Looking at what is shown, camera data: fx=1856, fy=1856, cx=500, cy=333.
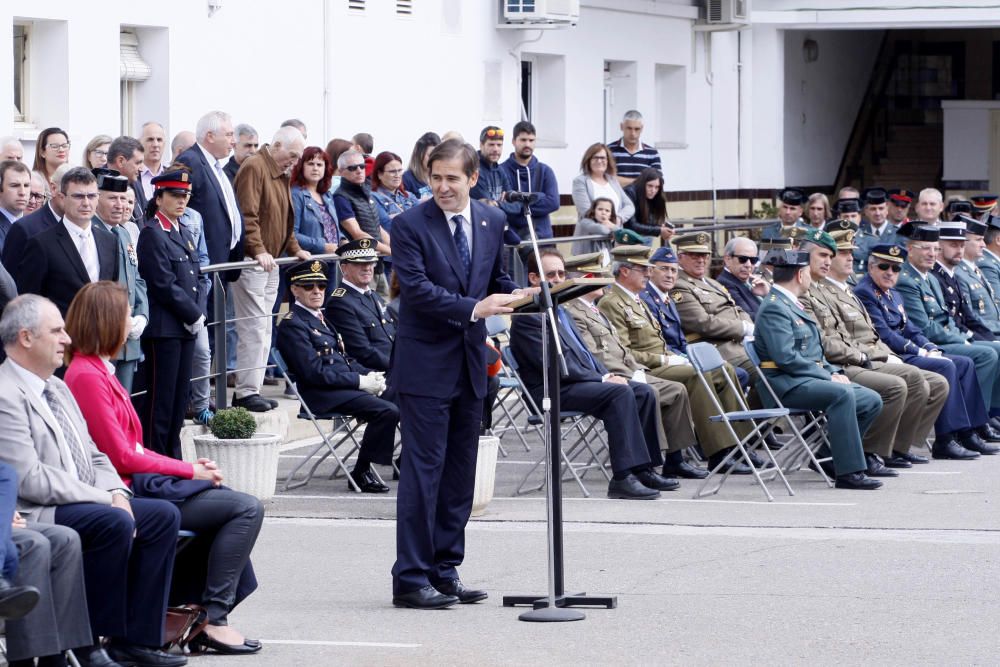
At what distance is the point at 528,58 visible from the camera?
21.5 meters

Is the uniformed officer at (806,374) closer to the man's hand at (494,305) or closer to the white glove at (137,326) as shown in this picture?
the white glove at (137,326)

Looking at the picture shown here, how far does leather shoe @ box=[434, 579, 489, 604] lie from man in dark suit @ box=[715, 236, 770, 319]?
6.30 meters

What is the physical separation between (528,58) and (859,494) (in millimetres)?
11173

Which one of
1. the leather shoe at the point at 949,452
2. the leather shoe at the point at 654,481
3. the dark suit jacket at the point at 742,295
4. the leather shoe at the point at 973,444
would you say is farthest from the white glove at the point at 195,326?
the leather shoe at the point at 973,444

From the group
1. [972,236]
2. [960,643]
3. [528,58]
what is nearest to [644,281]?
[972,236]

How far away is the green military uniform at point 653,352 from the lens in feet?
39.6

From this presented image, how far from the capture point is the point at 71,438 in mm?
6535

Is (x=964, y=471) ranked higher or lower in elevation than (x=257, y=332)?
lower

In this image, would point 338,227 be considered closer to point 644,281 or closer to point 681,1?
point 644,281

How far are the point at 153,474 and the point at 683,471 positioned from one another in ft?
18.4

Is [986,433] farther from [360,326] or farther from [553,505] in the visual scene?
[553,505]

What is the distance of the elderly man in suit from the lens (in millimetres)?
6316

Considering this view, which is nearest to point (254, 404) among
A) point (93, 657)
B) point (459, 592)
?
point (459, 592)

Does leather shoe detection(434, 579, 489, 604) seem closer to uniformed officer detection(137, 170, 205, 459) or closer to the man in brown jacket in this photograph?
uniformed officer detection(137, 170, 205, 459)
